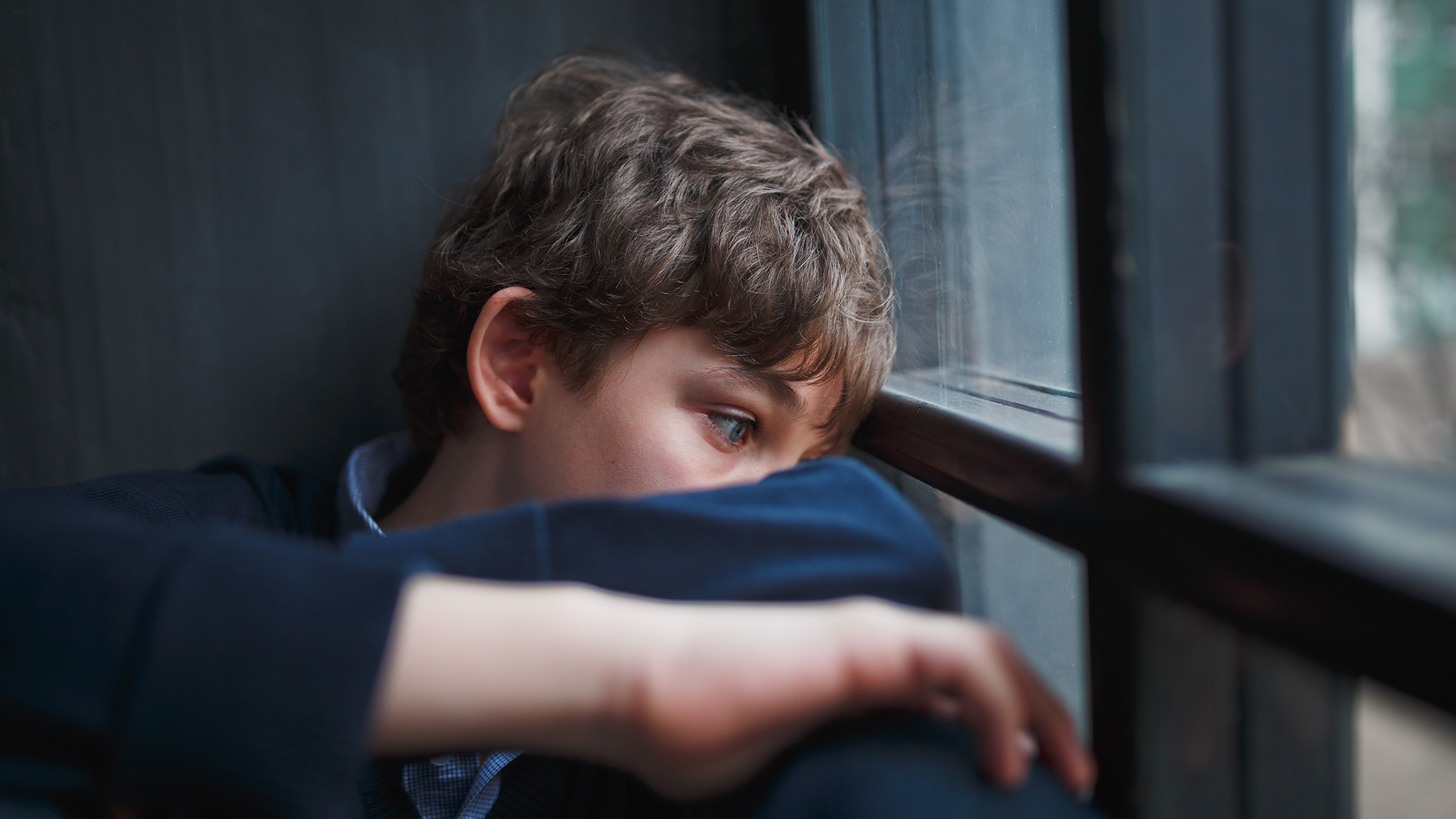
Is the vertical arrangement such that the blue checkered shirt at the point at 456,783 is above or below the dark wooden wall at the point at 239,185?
below

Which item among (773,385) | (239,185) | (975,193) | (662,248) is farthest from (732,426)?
(239,185)

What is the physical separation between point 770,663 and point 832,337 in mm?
519

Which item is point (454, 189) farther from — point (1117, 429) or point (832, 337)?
point (1117, 429)

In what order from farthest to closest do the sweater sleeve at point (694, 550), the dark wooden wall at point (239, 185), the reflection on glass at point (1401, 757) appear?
the dark wooden wall at point (239, 185) → the sweater sleeve at point (694, 550) → the reflection on glass at point (1401, 757)

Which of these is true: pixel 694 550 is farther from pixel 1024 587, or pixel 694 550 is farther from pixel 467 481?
pixel 467 481

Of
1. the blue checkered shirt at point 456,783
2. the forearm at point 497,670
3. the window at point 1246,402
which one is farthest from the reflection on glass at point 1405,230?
the blue checkered shirt at point 456,783

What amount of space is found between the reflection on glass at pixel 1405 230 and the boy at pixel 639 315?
1.65 feet

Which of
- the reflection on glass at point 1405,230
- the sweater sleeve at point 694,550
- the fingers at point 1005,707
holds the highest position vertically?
the reflection on glass at point 1405,230

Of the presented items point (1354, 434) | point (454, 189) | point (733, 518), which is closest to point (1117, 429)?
point (1354, 434)

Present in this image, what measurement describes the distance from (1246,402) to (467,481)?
0.77 meters

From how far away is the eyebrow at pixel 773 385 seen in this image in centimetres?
82

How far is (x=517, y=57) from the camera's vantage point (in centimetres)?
121

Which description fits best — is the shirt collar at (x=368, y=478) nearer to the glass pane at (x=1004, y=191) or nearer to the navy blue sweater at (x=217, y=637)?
the navy blue sweater at (x=217, y=637)

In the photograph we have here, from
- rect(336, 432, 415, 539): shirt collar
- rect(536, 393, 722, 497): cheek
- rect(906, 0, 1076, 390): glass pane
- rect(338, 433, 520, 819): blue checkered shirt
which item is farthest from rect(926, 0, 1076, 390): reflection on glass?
rect(336, 432, 415, 539): shirt collar
